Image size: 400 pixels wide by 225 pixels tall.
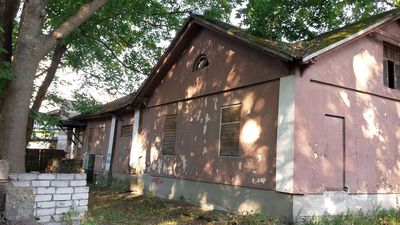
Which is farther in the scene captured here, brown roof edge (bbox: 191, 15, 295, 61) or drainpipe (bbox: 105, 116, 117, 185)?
drainpipe (bbox: 105, 116, 117, 185)

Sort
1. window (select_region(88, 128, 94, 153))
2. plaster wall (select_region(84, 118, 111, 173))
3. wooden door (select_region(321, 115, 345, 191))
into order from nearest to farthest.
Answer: wooden door (select_region(321, 115, 345, 191))
plaster wall (select_region(84, 118, 111, 173))
window (select_region(88, 128, 94, 153))

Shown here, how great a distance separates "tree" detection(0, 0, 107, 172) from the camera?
6180 mm

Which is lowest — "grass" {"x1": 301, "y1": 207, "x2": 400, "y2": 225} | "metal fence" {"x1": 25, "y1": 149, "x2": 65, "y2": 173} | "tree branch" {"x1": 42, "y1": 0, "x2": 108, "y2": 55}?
"grass" {"x1": 301, "y1": 207, "x2": 400, "y2": 225}

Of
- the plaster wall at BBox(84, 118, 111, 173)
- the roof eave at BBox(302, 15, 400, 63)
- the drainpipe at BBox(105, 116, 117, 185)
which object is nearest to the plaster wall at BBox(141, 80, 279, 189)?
the roof eave at BBox(302, 15, 400, 63)

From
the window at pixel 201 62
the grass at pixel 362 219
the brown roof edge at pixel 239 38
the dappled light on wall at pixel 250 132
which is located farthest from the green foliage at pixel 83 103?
the grass at pixel 362 219

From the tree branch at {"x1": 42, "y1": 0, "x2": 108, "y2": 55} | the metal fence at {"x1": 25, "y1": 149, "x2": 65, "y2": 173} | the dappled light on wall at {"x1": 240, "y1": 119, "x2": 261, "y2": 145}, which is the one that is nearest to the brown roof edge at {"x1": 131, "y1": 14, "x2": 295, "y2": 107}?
the dappled light on wall at {"x1": 240, "y1": 119, "x2": 261, "y2": 145}

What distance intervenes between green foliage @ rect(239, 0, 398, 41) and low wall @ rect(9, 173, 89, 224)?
12005mm

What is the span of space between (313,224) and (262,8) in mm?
9365

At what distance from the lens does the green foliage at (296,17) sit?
16.4 m

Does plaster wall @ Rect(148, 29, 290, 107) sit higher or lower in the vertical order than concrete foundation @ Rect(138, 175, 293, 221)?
higher

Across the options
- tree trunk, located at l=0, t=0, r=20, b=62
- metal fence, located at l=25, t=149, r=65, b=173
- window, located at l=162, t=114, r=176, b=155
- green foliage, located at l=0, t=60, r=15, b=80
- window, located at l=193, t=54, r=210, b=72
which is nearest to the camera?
→ green foliage, located at l=0, t=60, r=15, b=80

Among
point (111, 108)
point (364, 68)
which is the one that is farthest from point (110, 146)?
point (364, 68)

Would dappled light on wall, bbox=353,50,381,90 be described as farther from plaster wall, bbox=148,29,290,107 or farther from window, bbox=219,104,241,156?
window, bbox=219,104,241,156

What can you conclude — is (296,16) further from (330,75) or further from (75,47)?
(75,47)
